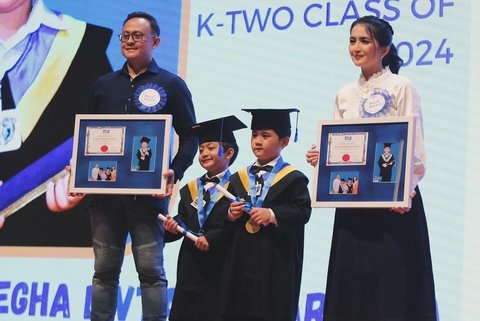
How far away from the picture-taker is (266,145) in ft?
12.9

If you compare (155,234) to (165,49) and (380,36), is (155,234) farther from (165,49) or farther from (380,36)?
(165,49)

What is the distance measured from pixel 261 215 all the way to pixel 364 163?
472 millimetres

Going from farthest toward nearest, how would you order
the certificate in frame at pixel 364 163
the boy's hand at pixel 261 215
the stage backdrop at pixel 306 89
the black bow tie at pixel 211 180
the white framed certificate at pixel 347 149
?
the stage backdrop at pixel 306 89
the black bow tie at pixel 211 180
the boy's hand at pixel 261 215
the white framed certificate at pixel 347 149
the certificate in frame at pixel 364 163

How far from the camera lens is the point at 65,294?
5293mm

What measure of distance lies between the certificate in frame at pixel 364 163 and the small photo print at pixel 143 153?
743 millimetres

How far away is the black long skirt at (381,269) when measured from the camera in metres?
3.51

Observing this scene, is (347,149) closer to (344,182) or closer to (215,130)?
(344,182)

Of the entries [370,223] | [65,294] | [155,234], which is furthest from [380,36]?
[65,294]

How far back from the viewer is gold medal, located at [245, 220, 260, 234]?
3.84m

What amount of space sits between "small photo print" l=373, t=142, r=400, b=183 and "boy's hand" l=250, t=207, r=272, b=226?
0.47 meters

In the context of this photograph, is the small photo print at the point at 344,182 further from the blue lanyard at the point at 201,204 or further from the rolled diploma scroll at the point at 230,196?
the blue lanyard at the point at 201,204

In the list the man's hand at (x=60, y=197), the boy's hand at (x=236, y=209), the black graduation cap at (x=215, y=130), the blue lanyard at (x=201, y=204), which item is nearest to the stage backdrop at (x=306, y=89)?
the man's hand at (x=60, y=197)

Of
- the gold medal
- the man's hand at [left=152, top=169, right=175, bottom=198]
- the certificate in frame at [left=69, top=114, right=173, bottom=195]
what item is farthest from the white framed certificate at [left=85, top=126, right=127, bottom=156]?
the gold medal

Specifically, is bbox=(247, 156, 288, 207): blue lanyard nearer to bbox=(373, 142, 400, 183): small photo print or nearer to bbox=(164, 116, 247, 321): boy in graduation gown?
bbox=(164, 116, 247, 321): boy in graduation gown
